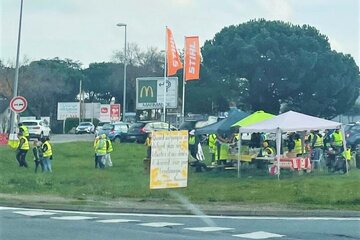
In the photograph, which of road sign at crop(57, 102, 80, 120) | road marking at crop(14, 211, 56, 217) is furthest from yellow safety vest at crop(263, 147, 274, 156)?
road sign at crop(57, 102, 80, 120)

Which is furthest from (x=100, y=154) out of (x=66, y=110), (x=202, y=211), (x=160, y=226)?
(x=66, y=110)

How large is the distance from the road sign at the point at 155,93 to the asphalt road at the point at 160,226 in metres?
13.4

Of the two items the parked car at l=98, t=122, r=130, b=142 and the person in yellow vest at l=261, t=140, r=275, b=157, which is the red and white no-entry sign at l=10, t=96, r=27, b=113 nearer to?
the person in yellow vest at l=261, t=140, r=275, b=157

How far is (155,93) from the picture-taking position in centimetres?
3159

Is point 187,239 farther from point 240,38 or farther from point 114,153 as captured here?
point 240,38

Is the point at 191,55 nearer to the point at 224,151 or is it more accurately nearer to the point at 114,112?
the point at 224,151

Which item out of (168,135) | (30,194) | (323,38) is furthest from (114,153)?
(323,38)

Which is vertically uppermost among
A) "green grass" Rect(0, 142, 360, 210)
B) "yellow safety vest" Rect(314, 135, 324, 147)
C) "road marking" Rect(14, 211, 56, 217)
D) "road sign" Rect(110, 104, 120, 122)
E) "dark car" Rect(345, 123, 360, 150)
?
"road sign" Rect(110, 104, 120, 122)

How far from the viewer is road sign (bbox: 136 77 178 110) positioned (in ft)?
102

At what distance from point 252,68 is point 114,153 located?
29.9 m

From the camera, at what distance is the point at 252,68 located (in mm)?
66000

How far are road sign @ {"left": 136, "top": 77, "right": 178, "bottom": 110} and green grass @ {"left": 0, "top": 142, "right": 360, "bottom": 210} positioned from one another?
2538 millimetres

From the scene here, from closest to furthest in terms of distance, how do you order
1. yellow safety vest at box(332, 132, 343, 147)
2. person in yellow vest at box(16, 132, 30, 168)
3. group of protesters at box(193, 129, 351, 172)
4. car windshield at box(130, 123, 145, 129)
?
group of protesters at box(193, 129, 351, 172) → person in yellow vest at box(16, 132, 30, 168) → yellow safety vest at box(332, 132, 343, 147) → car windshield at box(130, 123, 145, 129)

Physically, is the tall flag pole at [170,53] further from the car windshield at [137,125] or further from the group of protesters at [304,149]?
the car windshield at [137,125]
